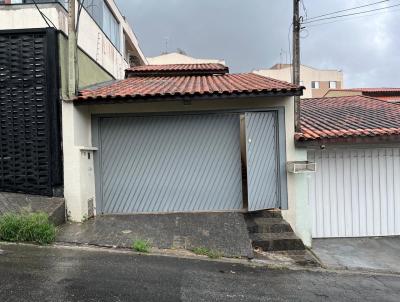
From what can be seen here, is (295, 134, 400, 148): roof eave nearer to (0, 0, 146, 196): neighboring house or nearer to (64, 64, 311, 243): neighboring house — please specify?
(64, 64, 311, 243): neighboring house

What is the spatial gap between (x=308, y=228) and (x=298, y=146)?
183 centimetres

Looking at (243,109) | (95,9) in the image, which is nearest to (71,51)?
(243,109)

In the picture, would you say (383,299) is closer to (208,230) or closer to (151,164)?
(208,230)

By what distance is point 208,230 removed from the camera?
802 centimetres

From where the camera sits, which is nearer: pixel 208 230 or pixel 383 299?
pixel 383 299

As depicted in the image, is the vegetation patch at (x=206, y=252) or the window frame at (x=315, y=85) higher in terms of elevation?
the window frame at (x=315, y=85)

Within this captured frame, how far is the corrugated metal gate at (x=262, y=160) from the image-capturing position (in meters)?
8.89

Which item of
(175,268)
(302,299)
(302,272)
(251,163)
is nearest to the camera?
(302,299)

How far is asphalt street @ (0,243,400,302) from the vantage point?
4832 mm

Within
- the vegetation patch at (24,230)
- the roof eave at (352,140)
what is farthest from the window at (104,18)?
the roof eave at (352,140)

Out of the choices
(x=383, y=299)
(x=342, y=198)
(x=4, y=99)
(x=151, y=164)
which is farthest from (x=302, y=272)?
(x=4, y=99)

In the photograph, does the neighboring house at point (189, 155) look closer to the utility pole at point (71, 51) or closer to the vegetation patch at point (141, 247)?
the utility pole at point (71, 51)

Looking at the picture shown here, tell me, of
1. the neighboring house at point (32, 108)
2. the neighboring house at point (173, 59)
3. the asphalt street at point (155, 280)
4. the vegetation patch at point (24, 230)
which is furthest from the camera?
the neighboring house at point (173, 59)

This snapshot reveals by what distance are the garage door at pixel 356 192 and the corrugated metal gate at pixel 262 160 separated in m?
1.10
